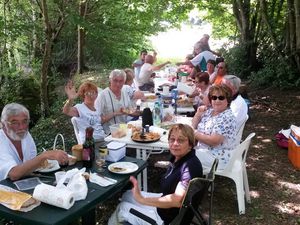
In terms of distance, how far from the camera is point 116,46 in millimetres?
15242

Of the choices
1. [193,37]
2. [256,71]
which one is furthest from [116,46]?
[193,37]

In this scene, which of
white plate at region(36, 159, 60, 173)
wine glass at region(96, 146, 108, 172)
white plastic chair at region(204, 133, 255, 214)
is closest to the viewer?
white plate at region(36, 159, 60, 173)

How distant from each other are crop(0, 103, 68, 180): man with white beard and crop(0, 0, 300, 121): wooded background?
3.85m

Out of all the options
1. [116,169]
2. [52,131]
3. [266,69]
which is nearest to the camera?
[116,169]

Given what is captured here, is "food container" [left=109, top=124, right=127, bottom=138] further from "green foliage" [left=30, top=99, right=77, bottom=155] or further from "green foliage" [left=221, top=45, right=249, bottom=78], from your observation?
"green foliage" [left=221, top=45, right=249, bottom=78]

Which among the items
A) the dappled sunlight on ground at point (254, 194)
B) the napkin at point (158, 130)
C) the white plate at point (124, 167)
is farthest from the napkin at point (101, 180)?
the dappled sunlight on ground at point (254, 194)

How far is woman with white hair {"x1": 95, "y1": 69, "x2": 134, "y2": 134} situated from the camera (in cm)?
486

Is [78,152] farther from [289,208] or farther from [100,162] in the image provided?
[289,208]

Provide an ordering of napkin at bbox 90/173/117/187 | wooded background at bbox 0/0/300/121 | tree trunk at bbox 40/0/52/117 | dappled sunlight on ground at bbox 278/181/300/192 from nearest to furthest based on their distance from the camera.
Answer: napkin at bbox 90/173/117/187 → dappled sunlight on ground at bbox 278/181/300/192 → tree trunk at bbox 40/0/52/117 → wooded background at bbox 0/0/300/121

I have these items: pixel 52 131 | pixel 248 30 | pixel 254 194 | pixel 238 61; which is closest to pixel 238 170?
pixel 254 194

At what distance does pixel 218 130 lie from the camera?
11.9ft

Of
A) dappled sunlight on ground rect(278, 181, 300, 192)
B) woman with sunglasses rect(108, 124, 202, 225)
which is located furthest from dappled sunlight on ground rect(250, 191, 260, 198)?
woman with sunglasses rect(108, 124, 202, 225)

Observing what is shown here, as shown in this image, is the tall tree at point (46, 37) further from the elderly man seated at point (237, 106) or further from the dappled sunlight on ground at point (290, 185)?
the dappled sunlight on ground at point (290, 185)

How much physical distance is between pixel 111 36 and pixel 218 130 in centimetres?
909
